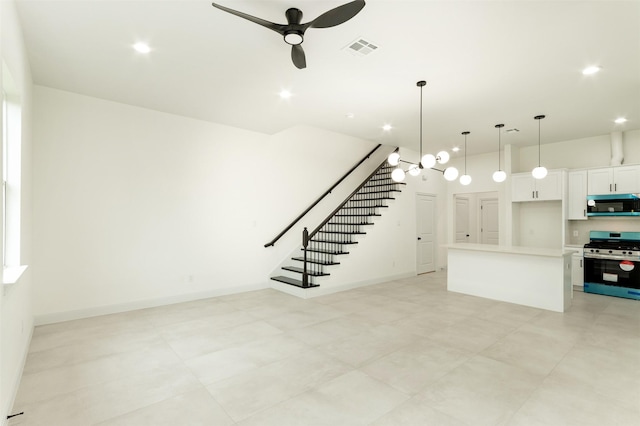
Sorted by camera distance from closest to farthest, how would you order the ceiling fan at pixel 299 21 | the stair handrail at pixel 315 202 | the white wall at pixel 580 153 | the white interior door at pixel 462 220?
1. the ceiling fan at pixel 299 21
2. the white wall at pixel 580 153
3. the stair handrail at pixel 315 202
4. the white interior door at pixel 462 220

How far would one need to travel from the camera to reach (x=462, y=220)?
9.59m

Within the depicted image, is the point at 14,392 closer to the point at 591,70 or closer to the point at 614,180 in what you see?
the point at 591,70

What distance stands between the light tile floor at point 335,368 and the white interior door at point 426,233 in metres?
3.38

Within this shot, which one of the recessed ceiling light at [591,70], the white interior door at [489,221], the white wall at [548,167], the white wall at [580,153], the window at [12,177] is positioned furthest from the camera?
the white interior door at [489,221]

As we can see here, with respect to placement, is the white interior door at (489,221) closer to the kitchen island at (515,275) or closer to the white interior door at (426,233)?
the white interior door at (426,233)

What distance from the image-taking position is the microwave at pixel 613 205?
19.0 feet

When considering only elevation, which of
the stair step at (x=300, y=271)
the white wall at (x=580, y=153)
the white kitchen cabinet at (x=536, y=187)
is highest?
the white wall at (x=580, y=153)

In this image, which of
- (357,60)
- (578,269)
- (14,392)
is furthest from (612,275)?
(14,392)

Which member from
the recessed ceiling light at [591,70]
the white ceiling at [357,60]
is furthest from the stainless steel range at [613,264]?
the recessed ceiling light at [591,70]

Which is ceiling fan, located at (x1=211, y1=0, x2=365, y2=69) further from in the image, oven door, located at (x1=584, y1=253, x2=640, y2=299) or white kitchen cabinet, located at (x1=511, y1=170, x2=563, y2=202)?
oven door, located at (x1=584, y1=253, x2=640, y2=299)

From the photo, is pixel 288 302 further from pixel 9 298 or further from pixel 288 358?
pixel 9 298

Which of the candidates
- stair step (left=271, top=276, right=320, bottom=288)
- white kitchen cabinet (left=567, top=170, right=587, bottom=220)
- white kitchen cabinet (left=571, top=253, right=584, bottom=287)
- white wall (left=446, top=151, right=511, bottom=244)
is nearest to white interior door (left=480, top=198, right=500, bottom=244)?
white wall (left=446, top=151, right=511, bottom=244)

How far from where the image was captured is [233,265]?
5941 millimetres

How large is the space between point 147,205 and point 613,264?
332 inches
